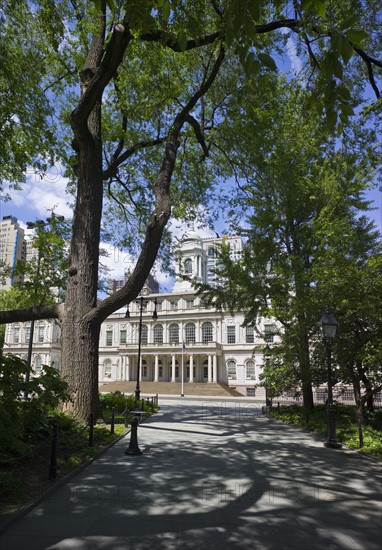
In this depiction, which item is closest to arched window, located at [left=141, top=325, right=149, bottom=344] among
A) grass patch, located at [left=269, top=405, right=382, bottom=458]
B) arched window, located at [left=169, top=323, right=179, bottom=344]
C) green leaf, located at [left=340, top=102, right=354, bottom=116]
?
arched window, located at [left=169, top=323, right=179, bottom=344]

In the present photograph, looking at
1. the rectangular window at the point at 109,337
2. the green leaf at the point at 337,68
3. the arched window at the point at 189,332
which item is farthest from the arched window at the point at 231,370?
the green leaf at the point at 337,68

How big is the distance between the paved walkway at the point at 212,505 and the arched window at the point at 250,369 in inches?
1931

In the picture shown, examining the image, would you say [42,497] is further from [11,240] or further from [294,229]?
[11,240]

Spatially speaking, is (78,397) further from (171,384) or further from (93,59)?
(171,384)

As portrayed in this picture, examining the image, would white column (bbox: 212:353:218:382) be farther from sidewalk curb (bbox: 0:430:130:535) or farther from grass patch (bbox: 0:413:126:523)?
sidewalk curb (bbox: 0:430:130:535)

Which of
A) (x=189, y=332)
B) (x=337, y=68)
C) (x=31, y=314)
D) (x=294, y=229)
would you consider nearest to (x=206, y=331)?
(x=189, y=332)

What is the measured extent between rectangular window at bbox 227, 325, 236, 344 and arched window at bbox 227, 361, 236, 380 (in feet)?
10.3

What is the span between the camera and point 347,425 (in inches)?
538

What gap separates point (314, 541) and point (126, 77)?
15936 mm

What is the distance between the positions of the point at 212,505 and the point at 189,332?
58.9 metres

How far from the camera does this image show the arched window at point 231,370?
59094mm

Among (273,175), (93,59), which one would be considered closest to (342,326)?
(273,175)

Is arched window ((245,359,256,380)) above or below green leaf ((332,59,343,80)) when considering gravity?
below

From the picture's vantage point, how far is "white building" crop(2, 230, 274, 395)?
192 feet
